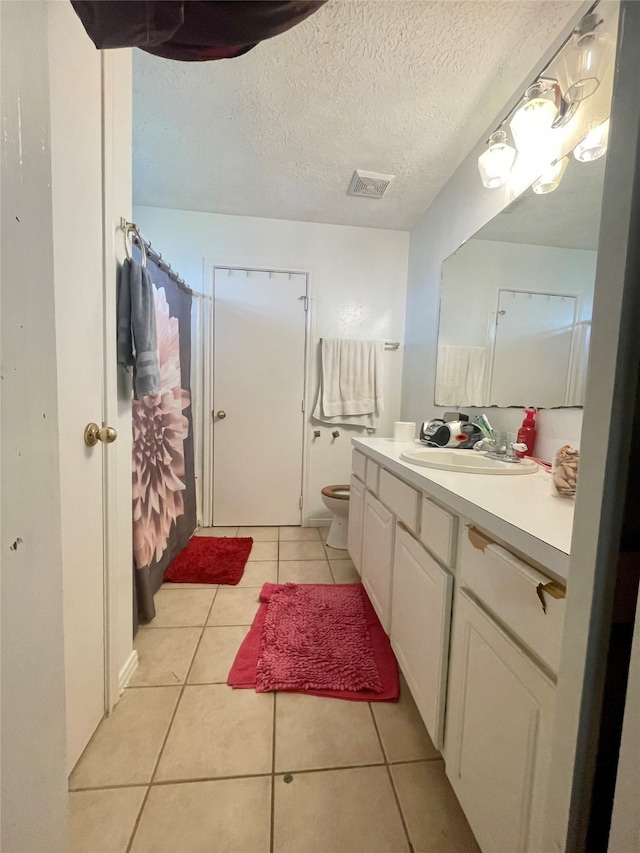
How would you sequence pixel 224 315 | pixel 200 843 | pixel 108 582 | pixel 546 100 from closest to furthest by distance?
1. pixel 200 843
2. pixel 108 582
3. pixel 546 100
4. pixel 224 315

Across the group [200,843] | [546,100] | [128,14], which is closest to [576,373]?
[546,100]

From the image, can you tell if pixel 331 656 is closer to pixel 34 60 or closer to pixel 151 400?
pixel 151 400

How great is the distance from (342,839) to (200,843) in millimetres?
327

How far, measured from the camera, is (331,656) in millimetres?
1242

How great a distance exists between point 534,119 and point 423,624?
1724 mm

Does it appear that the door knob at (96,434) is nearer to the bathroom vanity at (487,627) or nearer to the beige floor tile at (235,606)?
the bathroom vanity at (487,627)

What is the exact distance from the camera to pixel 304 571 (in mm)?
1879

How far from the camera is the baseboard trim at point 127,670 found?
3.51ft

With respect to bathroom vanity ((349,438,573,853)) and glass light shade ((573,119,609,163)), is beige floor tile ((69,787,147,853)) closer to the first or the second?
bathroom vanity ((349,438,573,853))

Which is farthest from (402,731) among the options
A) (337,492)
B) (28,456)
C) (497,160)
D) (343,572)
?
(497,160)

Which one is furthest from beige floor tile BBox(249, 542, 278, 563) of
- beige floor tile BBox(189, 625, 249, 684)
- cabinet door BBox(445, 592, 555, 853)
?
cabinet door BBox(445, 592, 555, 853)

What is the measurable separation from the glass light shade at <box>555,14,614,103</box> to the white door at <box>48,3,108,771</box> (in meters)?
1.38

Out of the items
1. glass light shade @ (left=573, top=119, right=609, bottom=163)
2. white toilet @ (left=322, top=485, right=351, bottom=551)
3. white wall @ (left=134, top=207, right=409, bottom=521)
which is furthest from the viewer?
white wall @ (left=134, top=207, right=409, bottom=521)

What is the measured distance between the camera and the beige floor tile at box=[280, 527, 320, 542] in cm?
231
